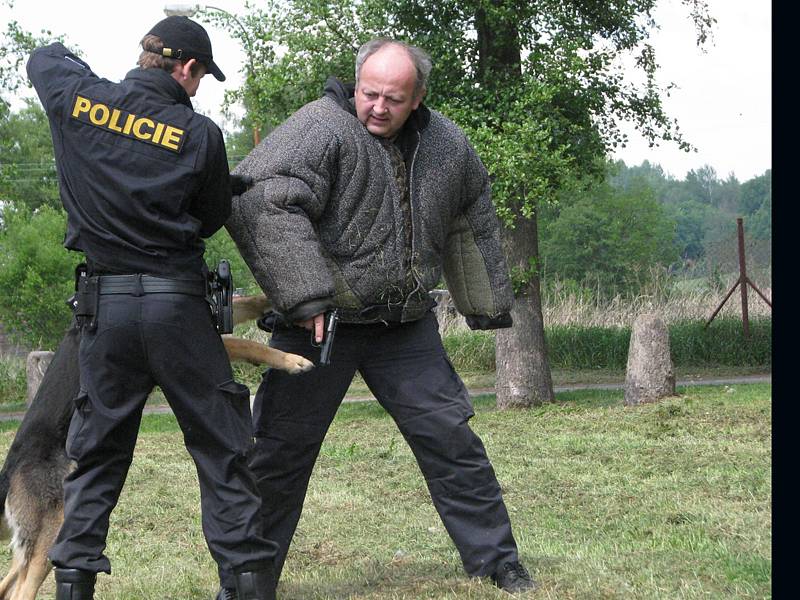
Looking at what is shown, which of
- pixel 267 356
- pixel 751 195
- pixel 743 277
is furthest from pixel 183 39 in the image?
pixel 751 195

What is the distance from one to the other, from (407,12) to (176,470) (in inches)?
237

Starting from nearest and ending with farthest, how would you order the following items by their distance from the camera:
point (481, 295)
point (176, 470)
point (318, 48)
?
1. point (481, 295)
2. point (176, 470)
3. point (318, 48)

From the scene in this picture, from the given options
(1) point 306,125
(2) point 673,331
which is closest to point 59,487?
(1) point 306,125

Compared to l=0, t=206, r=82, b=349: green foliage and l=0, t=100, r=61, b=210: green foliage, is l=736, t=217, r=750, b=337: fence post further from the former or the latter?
l=0, t=100, r=61, b=210: green foliage

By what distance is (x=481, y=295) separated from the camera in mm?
4652

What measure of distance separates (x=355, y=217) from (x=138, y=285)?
0.98m

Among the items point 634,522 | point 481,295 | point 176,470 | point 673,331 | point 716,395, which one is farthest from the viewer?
point 673,331

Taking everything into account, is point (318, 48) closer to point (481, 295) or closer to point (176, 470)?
point (176, 470)

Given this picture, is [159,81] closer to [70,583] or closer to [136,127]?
[136,127]

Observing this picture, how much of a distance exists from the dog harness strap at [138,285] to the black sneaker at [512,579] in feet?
5.93

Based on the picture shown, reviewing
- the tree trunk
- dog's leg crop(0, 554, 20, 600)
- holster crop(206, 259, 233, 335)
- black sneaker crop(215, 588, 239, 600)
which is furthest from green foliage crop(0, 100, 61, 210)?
holster crop(206, 259, 233, 335)

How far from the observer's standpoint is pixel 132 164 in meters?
3.59

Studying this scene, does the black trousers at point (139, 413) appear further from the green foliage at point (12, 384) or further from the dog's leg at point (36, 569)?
the green foliage at point (12, 384)

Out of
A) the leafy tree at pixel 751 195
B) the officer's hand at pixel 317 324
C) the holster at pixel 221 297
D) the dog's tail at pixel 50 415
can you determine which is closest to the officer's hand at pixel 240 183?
the holster at pixel 221 297
